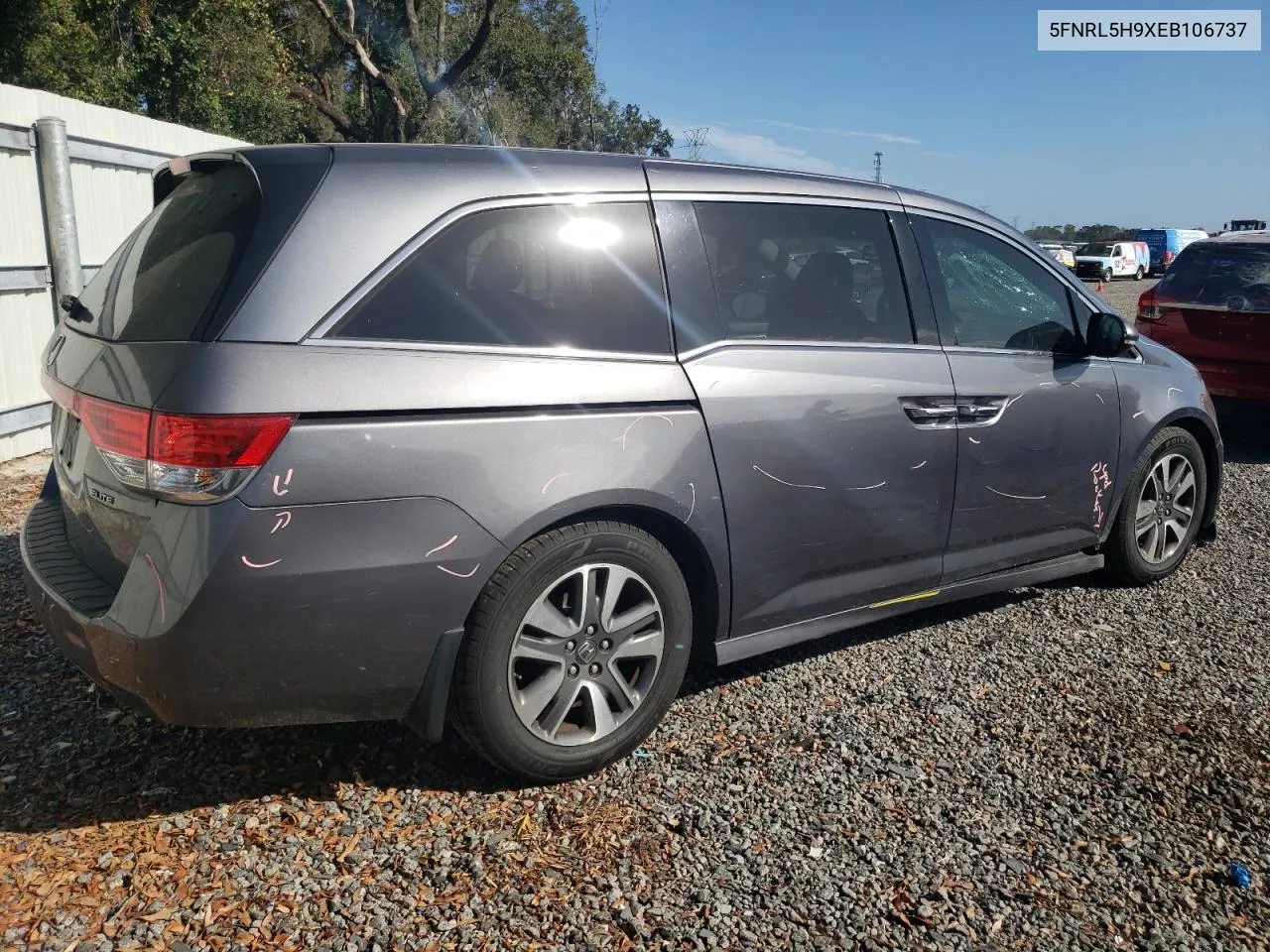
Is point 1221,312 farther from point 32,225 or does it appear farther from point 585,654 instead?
point 32,225

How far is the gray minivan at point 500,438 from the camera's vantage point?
2496 millimetres

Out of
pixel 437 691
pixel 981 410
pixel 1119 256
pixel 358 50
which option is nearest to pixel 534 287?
pixel 437 691

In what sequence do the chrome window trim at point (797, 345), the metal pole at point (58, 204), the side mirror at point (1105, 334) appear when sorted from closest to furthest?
the chrome window trim at point (797, 345) < the side mirror at point (1105, 334) < the metal pole at point (58, 204)

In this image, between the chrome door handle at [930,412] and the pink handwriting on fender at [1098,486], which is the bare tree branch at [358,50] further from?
the chrome door handle at [930,412]

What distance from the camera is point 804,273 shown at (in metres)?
3.62

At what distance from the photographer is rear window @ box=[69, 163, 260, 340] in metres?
2.62

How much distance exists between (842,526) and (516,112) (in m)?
33.6

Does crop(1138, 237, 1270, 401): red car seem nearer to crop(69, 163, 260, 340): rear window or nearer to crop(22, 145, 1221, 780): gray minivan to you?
crop(22, 145, 1221, 780): gray minivan

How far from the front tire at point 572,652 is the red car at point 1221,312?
252 inches

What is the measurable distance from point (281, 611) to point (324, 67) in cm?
3127

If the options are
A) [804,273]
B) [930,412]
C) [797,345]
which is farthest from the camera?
[930,412]

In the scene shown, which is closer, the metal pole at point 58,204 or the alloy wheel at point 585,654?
the alloy wheel at point 585,654

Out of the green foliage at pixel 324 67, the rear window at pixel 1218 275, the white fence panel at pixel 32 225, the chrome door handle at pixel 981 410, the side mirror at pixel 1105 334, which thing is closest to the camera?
the chrome door handle at pixel 981 410

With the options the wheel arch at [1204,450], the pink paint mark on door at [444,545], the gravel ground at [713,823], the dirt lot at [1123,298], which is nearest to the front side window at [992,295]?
the wheel arch at [1204,450]
